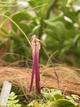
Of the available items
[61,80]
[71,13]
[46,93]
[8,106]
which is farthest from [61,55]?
[8,106]

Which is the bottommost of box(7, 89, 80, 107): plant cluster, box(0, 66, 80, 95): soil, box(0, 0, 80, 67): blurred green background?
box(7, 89, 80, 107): plant cluster

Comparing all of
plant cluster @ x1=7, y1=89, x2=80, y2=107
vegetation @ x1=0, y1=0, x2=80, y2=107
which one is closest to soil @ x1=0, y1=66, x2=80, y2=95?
plant cluster @ x1=7, y1=89, x2=80, y2=107

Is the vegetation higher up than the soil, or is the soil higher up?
the vegetation

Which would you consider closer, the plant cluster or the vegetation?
the plant cluster

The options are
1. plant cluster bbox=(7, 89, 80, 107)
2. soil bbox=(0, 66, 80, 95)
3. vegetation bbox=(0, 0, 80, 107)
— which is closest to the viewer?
plant cluster bbox=(7, 89, 80, 107)

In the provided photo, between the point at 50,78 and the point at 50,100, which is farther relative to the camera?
the point at 50,78

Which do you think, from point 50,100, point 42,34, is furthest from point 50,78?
point 42,34

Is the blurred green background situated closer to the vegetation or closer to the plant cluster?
the vegetation

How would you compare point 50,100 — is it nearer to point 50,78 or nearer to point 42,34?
point 50,78

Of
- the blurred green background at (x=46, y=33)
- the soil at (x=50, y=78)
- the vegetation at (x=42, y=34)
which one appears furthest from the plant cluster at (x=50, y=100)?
the blurred green background at (x=46, y=33)
